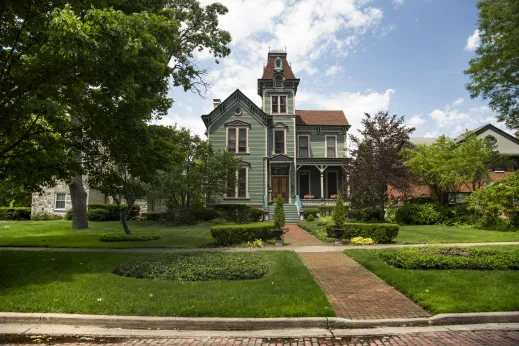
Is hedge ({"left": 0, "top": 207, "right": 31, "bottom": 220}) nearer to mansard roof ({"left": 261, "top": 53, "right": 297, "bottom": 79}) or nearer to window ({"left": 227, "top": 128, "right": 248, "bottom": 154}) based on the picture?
window ({"left": 227, "top": 128, "right": 248, "bottom": 154})

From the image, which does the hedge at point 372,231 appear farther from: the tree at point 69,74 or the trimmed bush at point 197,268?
the tree at point 69,74

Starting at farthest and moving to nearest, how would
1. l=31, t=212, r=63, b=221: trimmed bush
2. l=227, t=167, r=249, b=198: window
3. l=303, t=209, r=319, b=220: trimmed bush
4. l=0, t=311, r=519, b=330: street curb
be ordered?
l=31, t=212, r=63, b=221: trimmed bush < l=227, t=167, r=249, b=198: window < l=303, t=209, r=319, b=220: trimmed bush < l=0, t=311, r=519, b=330: street curb

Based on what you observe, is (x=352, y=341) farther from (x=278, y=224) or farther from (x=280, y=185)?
(x=280, y=185)

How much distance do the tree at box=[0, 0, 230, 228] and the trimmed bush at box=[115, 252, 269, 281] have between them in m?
3.83

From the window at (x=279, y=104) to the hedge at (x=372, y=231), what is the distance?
56.8ft

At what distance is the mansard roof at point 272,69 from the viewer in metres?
31.0

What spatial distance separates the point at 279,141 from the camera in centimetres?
3025

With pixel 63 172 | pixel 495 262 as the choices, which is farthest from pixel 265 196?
pixel 495 262

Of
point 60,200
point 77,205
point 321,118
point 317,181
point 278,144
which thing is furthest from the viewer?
point 321,118

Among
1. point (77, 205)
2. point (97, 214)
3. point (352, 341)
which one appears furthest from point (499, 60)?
point (97, 214)

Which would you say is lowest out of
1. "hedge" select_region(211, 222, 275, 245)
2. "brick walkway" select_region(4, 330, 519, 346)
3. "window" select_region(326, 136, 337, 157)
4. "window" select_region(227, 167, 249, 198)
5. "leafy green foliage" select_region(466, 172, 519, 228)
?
"brick walkway" select_region(4, 330, 519, 346)

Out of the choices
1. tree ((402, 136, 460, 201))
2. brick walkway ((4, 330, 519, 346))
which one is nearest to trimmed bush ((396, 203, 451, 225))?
tree ((402, 136, 460, 201))

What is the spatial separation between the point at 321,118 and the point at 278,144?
532cm

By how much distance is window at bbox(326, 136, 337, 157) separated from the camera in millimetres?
31237
